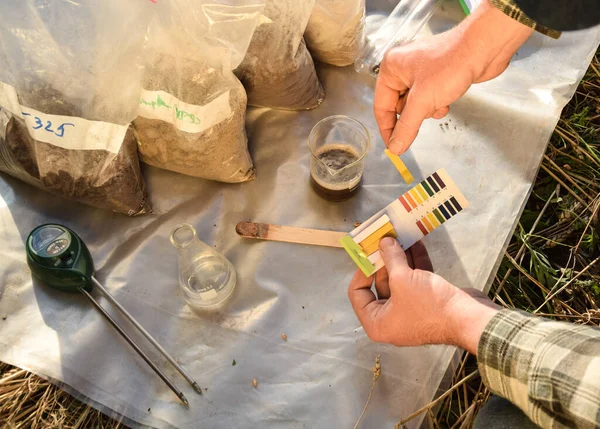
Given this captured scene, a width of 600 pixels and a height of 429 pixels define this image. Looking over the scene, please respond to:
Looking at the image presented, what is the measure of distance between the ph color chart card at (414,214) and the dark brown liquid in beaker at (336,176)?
0.17 m

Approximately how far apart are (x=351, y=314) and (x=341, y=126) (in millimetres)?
390

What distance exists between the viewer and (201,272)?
1042 mm

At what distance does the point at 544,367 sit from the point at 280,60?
2.33 feet

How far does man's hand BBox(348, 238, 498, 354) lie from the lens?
2.41 feet

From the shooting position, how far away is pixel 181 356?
0.98 metres

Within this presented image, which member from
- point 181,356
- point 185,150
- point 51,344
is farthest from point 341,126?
point 51,344

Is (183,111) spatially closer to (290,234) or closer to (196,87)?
(196,87)

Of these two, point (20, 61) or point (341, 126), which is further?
point (341, 126)

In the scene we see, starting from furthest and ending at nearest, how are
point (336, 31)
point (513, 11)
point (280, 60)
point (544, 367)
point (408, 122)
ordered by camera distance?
point (336, 31) < point (280, 60) < point (408, 122) < point (513, 11) < point (544, 367)

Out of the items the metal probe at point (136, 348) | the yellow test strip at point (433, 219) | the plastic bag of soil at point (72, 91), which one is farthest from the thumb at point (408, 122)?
the metal probe at point (136, 348)

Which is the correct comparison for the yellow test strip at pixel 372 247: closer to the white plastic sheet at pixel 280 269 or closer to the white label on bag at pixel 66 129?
the white plastic sheet at pixel 280 269

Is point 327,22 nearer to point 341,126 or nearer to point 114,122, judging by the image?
point 341,126

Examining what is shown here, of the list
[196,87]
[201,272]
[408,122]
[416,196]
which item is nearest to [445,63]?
[408,122]

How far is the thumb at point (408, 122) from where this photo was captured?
0.86 metres
